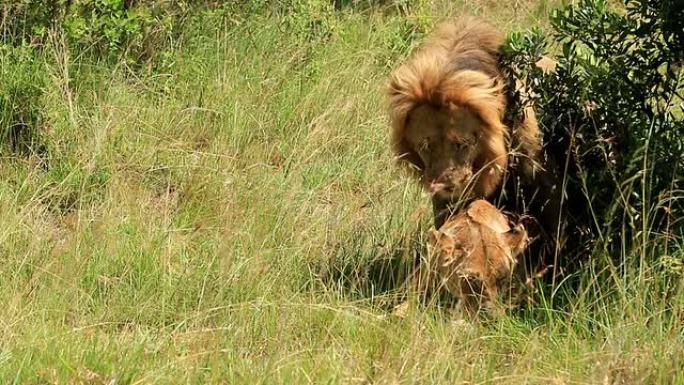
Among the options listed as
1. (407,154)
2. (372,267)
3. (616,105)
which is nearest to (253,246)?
(372,267)

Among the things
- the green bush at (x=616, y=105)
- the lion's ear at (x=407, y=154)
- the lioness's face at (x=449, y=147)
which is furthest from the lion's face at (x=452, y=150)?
the green bush at (x=616, y=105)

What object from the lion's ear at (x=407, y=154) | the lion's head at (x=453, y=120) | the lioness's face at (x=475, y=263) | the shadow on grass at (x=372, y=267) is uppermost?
the lion's head at (x=453, y=120)

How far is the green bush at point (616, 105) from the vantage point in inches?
211

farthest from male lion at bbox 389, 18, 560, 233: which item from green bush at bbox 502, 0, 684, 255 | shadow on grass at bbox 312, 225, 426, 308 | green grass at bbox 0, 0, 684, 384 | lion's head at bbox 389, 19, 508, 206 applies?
green grass at bbox 0, 0, 684, 384

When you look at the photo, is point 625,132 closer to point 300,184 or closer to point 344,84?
point 300,184

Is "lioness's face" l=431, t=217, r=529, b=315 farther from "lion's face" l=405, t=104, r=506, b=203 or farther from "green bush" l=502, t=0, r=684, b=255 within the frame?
"green bush" l=502, t=0, r=684, b=255

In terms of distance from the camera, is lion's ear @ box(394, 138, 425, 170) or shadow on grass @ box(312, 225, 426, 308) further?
lion's ear @ box(394, 138, 425, 170)

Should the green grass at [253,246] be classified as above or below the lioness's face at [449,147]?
below

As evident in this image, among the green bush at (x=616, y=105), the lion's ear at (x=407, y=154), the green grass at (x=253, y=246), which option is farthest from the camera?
the lion's ear at (x=407, y=154)

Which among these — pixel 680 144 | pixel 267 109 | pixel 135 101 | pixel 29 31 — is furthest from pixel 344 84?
pixel 680 144

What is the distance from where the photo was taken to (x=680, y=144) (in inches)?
215

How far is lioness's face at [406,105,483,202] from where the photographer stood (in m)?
5.58

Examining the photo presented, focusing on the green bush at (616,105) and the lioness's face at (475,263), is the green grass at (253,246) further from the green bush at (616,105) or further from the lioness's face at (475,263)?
the green bush at (616,105)

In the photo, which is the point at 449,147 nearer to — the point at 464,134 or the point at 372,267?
the point at 464,134
